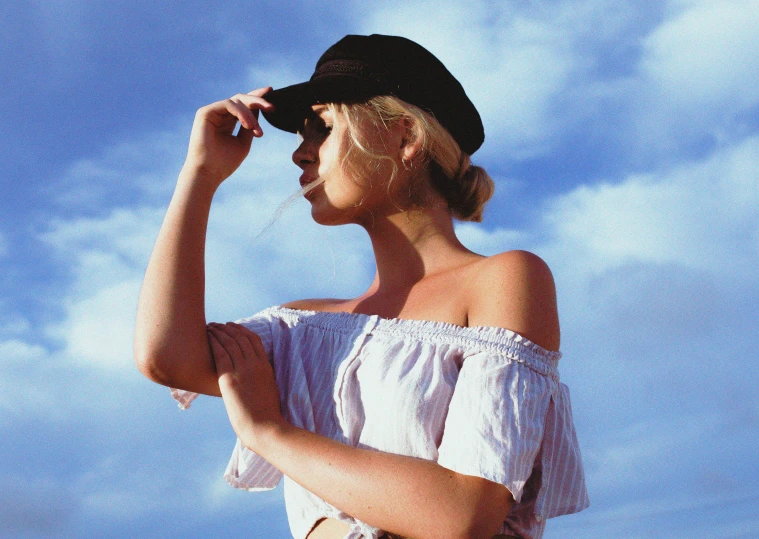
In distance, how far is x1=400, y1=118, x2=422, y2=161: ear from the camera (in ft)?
9.55

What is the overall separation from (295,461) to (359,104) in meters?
1.29

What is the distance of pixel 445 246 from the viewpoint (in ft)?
9.53

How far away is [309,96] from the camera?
295 cm

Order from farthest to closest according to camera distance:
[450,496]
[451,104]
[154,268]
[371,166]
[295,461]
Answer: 1. [451,104]
2. [371,166]
3. [154,268]
4. [295,461]
5. [450,496]

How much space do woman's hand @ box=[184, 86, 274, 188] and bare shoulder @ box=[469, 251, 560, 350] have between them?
102 cm

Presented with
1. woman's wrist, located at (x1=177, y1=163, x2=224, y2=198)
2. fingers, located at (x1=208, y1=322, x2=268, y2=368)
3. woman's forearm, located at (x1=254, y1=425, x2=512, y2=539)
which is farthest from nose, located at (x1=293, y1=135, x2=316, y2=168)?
woman's forearm, located at (x1=254, y1=425, x2=512, y2=539)

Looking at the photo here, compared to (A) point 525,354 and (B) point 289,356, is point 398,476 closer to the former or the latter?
(A) point 525,354

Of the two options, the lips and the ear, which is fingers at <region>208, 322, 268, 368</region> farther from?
the ear

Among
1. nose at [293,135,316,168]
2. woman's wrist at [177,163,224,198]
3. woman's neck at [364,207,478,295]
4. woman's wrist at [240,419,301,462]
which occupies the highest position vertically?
nose at [293,135,316,168]

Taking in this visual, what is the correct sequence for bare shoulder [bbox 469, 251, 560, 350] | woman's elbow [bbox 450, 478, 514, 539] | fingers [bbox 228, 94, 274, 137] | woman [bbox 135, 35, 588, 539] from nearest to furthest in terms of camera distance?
woman's elbow [bbox 450, 478, 514, 539], woman [bbox 135, 35, 588, 539], bare shoulder [bbox 469, 251, 560, 350], fingers [bbox 228, 94, 274, 137]

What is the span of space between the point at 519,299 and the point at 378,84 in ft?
3.17

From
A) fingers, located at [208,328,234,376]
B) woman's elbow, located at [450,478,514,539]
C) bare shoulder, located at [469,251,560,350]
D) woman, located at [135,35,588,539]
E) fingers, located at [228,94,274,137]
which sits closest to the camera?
woman's elbow, located at [450,478,514,539]

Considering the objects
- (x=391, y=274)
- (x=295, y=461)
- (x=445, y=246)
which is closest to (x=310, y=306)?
(x=391, y=274)

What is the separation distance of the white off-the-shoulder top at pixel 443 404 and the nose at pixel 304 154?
0.58 m
